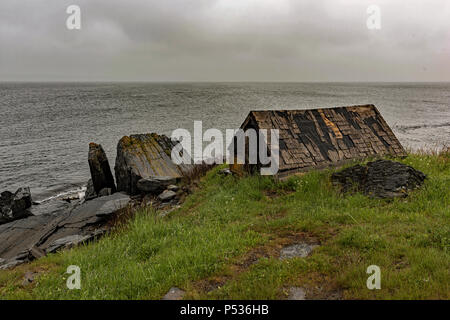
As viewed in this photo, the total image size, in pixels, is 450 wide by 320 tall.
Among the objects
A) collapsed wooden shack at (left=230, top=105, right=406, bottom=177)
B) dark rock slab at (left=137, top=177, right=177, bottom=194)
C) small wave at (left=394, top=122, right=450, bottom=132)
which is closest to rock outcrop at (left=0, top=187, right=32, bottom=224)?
dark rock slab at (left=137, top=177, right=177, bottom=194)

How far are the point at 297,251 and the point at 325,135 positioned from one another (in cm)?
642

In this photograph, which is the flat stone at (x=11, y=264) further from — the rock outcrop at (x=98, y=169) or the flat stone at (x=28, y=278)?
the rock outcrop at (x=98, y=169)

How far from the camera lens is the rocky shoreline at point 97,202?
9.73 metres

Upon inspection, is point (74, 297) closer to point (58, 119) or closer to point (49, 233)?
point (49, 233)

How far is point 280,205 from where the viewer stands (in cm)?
832

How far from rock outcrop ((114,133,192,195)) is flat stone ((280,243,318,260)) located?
8.77 metres

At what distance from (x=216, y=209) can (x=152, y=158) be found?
24.0 feet

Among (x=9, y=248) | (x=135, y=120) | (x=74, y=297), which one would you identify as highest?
(x=135, y=120)

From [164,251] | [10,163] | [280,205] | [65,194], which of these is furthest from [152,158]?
[10,163]

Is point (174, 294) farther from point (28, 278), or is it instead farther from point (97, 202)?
point (97, 202)

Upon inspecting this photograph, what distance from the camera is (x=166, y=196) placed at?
11.8 m

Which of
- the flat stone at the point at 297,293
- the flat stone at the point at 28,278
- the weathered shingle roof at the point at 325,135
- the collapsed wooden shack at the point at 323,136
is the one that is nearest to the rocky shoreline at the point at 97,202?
the flat stone at the point at 28,278

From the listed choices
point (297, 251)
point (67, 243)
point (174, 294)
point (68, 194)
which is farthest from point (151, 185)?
point (174, 294)

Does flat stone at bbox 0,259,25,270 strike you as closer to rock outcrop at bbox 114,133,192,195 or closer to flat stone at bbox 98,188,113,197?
rock outcrop at bbox 114,133,192,195
